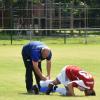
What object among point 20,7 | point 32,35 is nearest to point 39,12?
point 20,7

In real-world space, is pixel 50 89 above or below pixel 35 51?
below

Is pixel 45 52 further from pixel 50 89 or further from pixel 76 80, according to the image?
pixel 76 80

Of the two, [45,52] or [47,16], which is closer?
[45,52]

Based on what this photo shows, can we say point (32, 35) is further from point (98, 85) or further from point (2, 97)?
point (2, 97)

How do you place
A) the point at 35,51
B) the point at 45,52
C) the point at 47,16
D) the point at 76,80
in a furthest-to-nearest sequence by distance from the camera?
the point at 47,16
the point at 35,51
the point at 45,52
the point at 76,80

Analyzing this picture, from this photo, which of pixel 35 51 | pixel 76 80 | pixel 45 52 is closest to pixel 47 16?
pixel 35 51

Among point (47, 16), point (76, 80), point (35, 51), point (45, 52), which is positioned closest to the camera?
point (76, 80)

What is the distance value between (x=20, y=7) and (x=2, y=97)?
4690 cm

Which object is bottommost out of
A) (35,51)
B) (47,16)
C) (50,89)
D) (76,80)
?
(47,16)

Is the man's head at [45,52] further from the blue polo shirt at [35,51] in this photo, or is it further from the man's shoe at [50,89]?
the man's shoe at [50,89]

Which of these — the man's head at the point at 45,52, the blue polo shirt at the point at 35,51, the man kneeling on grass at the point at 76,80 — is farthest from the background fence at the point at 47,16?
the man kneeling on grass at the point at 76,80

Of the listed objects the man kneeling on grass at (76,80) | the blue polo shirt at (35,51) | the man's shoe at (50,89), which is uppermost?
the blue polo shirt at (35,51)

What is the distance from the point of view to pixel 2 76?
16812mm

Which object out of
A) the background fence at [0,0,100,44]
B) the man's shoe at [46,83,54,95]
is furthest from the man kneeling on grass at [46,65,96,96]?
the background fence at [0,0,100,44]
